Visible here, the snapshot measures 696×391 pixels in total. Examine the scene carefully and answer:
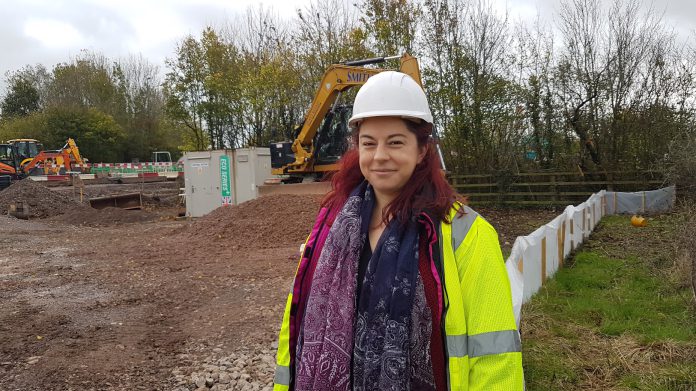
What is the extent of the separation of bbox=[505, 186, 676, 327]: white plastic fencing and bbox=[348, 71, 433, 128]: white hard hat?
2188 mm

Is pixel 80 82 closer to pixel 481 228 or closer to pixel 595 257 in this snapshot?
pixel 595 257

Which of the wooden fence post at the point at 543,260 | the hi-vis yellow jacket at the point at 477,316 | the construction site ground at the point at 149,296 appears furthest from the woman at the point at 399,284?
the wooden fence post at the point at 543,260

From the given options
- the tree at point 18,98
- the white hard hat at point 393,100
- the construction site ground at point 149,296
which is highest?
the tree at point 18,98

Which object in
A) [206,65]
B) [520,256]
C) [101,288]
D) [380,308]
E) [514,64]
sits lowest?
[101,288]

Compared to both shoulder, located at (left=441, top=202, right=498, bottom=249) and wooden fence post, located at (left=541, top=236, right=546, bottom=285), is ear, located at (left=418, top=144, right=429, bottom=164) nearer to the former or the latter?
shoulder, located at (left=441, top=202, right=498, bottom=249)

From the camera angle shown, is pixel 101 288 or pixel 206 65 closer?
pixel 101 288

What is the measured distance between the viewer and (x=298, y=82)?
23516 mm

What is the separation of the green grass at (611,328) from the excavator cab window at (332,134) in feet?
28.1

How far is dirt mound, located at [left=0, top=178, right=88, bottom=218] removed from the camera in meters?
20.2

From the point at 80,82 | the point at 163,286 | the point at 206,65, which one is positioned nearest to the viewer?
the point at 163,286

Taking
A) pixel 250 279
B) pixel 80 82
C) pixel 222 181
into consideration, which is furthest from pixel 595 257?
pixel 80 82

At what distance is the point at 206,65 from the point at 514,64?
688 inches

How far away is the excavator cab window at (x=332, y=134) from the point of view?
15.1 m

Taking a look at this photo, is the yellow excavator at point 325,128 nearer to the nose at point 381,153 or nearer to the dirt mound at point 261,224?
the dirt mound at point 261,224
